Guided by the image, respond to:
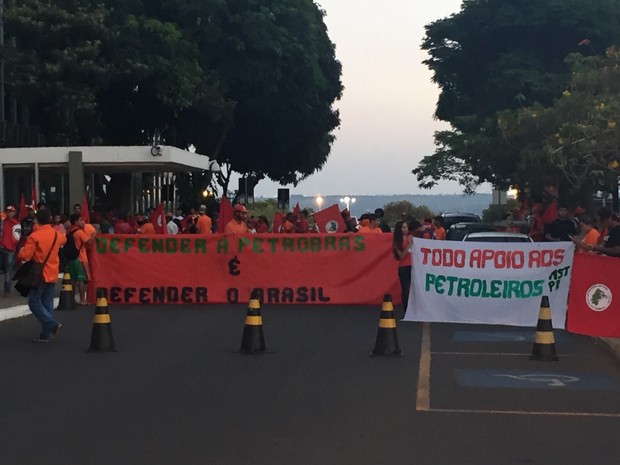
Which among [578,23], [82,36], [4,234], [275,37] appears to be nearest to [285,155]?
[275,37]

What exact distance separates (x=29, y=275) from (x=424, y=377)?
215 inches

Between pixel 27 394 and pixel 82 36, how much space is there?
30089 millimetres

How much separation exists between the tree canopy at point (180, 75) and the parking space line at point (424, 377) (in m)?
26.0

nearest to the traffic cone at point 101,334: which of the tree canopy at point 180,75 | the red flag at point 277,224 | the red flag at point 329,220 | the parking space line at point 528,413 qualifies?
the parking space line at point 528,413

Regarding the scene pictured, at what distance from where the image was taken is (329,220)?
27750mm

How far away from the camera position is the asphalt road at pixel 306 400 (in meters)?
7.96

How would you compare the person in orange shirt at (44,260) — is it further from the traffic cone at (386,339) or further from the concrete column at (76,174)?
the concrete column at (76,174)

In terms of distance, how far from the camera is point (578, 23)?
52875 mm

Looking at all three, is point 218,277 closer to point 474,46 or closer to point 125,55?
point 125,55

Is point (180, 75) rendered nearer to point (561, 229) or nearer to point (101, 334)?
point (561, 229)

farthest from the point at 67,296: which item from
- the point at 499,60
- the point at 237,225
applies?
the point at 499,60

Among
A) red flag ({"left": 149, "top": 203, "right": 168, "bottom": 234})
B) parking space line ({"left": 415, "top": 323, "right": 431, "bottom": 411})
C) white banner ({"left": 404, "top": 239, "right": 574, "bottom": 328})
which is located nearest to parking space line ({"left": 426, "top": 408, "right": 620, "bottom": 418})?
parking space line ({"left": 415, "top": 323, "right": 431, "bottom": 411})

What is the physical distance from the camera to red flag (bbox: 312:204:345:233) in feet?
90.8

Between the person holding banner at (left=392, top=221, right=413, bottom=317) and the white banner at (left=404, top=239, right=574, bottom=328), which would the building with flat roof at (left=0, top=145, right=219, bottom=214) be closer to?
the person holding banner at (left=392, top=221, right=413, bottom=317)
